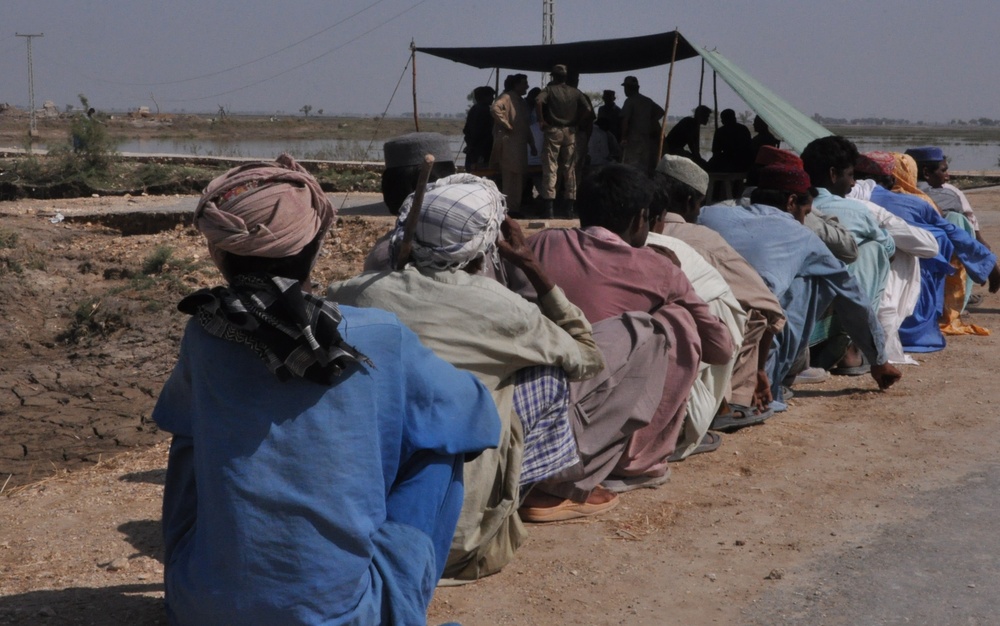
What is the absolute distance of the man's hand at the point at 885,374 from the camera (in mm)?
5516

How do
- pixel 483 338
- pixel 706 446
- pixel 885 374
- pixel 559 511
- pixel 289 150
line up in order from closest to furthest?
pixel 483 338 → pixel 559 511 → pixel 706 446 → pixel 885 374 → pixel 289 150

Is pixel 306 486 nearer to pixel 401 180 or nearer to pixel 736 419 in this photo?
pixel 401 180

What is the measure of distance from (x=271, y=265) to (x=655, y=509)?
215cm

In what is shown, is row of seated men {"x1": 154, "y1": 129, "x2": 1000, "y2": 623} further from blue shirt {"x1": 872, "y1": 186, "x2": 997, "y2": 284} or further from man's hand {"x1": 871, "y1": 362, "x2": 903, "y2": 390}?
blue shirt {"x1": 872, "y1": 186, "x2": 997, "y2": 284}

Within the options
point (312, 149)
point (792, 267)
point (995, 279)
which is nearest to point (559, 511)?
point (792, 267)

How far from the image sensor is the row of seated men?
204cm

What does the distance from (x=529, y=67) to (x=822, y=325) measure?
30.0 ft

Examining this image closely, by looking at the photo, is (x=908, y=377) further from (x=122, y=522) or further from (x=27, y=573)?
(x=27, y=573)

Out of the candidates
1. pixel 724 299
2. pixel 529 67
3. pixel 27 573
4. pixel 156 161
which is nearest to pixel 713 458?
Answer: pixel 724 299

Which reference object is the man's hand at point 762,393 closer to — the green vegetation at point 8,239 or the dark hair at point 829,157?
the dark hair at point 829,157

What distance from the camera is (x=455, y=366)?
115 inches

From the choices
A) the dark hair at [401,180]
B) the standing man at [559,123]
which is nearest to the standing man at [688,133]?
the standing man at [559,123]

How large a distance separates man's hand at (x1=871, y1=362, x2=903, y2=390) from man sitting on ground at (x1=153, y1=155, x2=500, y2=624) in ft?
12.7

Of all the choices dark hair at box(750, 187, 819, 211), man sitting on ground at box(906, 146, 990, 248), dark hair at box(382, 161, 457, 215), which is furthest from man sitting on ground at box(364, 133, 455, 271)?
man sitting on ground at box(906, 146, 990, 248)
